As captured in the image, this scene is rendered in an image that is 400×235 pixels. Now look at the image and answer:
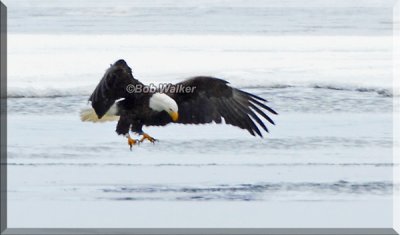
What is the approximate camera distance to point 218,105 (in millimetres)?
3803

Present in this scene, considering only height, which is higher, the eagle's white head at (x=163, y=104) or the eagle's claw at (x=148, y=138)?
the eagle's white head at (x=163, y=104)

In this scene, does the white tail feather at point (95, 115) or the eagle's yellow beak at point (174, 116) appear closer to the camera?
the white tail feather at point (95, 115)

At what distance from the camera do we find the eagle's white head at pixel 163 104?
11.9 ft

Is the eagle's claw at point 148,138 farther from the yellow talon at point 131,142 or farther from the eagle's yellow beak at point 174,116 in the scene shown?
the eagle's yellow beak at point 174,116

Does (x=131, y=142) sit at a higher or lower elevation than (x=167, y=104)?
lower

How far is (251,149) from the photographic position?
358 cm

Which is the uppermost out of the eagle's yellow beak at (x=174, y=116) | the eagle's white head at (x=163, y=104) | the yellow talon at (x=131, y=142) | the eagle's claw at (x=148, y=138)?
the eagle's white head at (x=163, y=104)

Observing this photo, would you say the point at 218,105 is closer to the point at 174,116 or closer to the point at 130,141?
the point at 174,116

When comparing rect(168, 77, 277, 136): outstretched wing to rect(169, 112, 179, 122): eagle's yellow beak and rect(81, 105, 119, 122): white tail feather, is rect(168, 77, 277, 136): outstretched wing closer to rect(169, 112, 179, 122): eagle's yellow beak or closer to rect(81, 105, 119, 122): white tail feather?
rect(169, 112, 179, 122): eagle's yellow beak

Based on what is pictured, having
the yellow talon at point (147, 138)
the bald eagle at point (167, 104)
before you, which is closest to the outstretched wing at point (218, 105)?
the bald eagle at point (167, 104)

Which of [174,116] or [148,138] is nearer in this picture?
[148,138]

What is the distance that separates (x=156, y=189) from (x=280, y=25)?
883 mm

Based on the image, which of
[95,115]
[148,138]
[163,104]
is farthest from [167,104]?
[95,115]

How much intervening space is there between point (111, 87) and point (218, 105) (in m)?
0.49
